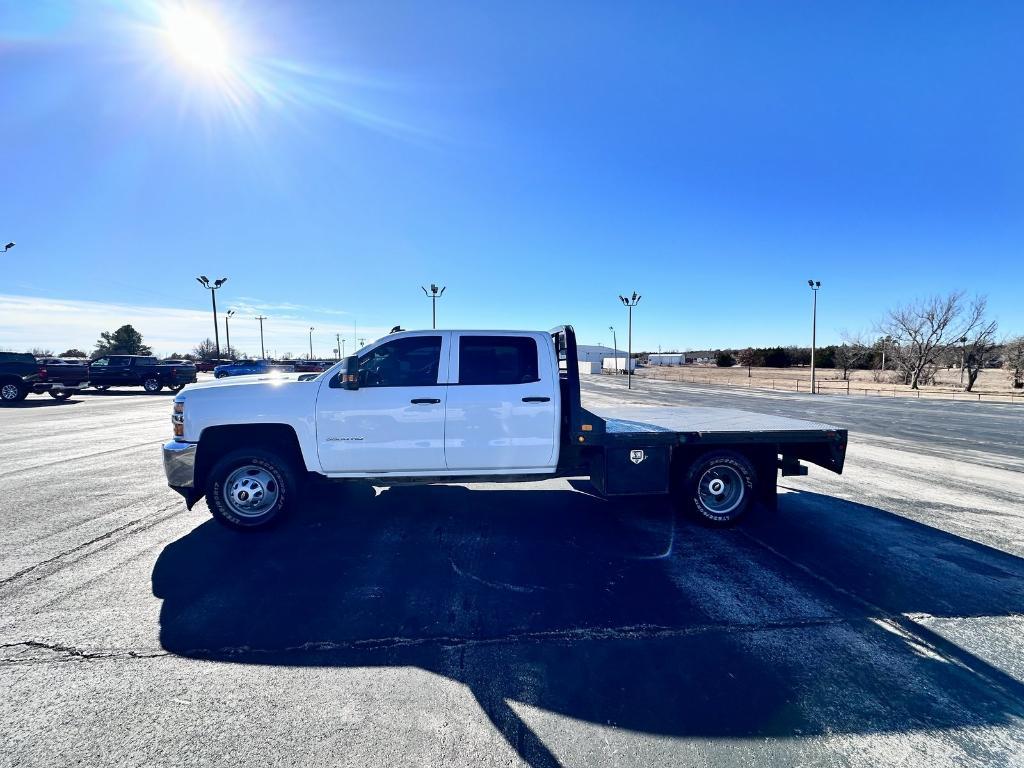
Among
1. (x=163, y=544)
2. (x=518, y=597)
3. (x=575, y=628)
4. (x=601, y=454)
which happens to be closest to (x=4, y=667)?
(x=163, y=544)

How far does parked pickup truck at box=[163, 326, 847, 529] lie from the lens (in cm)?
468

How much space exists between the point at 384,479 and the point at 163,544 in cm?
220

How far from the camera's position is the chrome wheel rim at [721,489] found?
16.6 ft

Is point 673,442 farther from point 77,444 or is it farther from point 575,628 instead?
point 77,444

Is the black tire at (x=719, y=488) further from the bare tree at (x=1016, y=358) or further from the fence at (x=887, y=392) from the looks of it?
the bare tree at (x=1016, y=358)

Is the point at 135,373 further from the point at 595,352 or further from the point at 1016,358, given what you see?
the point at 595,352

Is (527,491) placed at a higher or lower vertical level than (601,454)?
lower

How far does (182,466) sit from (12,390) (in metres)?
22.2

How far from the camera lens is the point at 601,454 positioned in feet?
15.9

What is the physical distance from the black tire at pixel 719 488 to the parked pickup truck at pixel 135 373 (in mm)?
26651

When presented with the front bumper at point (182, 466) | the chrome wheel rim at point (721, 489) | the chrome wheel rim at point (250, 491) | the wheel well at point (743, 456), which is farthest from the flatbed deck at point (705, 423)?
the front bumper at point (182, 466)

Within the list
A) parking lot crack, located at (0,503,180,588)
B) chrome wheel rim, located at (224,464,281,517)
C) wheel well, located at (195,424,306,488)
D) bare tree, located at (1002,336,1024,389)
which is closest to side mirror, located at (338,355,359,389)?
wheel well, located at (195,424,306,488)

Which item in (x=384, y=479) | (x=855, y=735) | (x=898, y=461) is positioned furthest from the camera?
(x=898, y=461)

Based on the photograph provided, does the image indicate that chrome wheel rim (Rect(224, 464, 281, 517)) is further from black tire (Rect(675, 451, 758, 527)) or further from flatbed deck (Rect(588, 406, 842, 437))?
black tire (Rect(675, 451, 758, 527))
